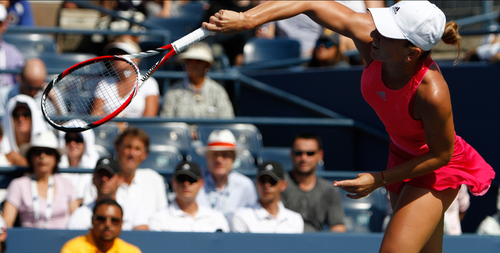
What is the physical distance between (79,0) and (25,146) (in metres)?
3.92

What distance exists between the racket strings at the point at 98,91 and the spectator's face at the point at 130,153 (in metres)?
0.38

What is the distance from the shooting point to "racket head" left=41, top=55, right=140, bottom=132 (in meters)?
2.49

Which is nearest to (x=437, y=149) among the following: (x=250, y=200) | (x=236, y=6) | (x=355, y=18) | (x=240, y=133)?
(x=355, y=18)

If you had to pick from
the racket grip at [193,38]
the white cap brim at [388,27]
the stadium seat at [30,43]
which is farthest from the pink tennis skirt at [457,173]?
the stadium seat at [30,43]

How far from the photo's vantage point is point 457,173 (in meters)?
2.52

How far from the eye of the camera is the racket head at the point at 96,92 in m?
2.49

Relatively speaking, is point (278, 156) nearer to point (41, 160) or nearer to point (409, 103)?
point (41, 160)

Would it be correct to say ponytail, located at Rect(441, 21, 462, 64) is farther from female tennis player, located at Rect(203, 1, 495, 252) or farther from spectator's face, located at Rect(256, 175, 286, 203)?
spectator's face, located at Rect(256, 175, 286, 203)

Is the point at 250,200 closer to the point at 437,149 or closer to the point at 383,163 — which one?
the point at 383,163

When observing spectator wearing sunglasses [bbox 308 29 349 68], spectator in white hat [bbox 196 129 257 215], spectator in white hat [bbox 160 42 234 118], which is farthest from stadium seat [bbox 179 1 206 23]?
spectator in white hat [bbox 196 129 257 215]

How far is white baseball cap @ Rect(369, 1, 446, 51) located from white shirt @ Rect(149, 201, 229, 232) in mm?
2339

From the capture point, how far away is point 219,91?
5762 mm

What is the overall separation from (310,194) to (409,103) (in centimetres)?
231

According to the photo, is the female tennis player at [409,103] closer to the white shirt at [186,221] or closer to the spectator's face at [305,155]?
the white shirt at [186,221]
